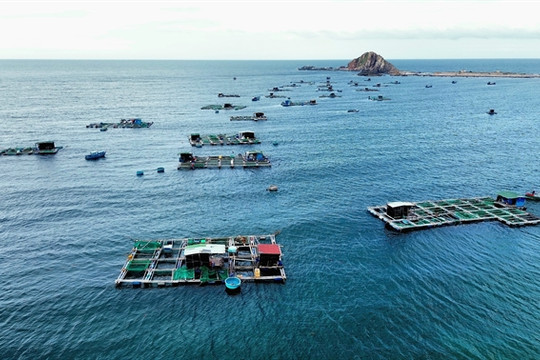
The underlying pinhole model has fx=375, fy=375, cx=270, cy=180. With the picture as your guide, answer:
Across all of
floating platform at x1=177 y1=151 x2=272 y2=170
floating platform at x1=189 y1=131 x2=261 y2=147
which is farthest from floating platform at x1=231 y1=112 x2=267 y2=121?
floating platform at x1=177 y1=151 x2=272 y2=170

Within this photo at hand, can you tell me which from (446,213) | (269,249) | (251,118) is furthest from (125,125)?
(446,213)

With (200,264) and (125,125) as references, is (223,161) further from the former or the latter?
(125,125)

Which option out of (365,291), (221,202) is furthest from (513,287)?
(221,202)

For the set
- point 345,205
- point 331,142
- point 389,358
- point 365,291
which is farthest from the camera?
point 331,142

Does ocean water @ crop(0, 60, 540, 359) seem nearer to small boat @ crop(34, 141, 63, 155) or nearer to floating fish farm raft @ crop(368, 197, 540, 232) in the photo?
floating fish farm raft @ crop(368, 197, 540, 232)

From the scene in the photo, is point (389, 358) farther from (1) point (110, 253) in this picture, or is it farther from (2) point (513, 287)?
(1) point (110, 253)

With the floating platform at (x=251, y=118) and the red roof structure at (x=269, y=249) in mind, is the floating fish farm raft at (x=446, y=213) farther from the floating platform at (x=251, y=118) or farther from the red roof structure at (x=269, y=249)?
the floating platform at (x=251, y=118)

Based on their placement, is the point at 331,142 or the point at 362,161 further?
the point at 331,142
